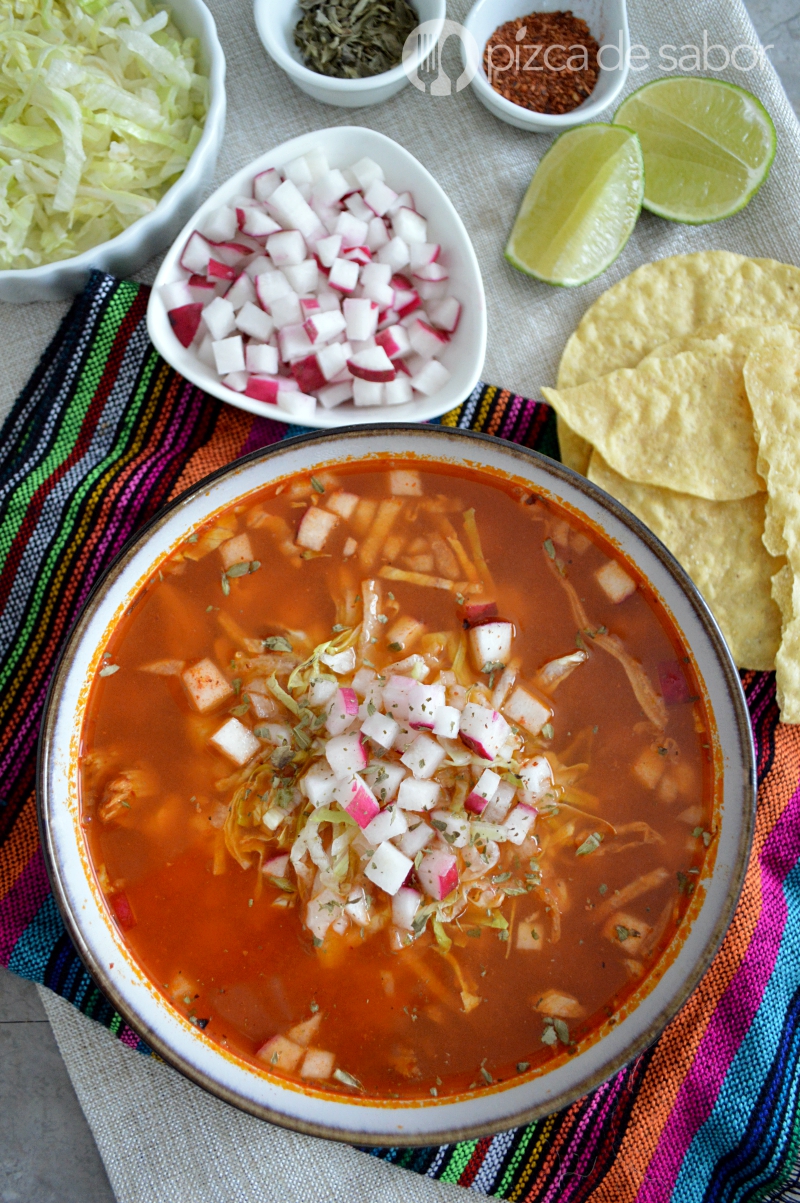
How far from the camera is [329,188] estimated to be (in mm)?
2656

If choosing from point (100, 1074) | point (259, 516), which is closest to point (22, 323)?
point (259, 516)

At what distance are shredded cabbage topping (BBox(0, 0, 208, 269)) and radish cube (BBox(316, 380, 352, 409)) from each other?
706 millimetres

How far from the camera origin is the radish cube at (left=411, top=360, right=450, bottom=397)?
2.63 m

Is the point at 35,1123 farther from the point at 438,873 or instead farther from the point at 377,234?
the point at 377,234

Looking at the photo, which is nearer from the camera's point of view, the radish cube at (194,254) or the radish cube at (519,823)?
the radish cube at (519,823)

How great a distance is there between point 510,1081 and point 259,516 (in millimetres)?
1549

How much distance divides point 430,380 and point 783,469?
1.04 m

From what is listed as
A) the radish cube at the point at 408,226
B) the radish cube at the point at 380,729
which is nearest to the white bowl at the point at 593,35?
the radish cube at the point at 408,226

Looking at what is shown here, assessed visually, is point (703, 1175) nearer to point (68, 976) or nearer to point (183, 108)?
point (68, 976)

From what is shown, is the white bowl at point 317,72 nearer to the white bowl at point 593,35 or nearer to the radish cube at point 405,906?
the white bowl at point 593,35

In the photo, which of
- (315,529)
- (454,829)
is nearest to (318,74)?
(315,529)

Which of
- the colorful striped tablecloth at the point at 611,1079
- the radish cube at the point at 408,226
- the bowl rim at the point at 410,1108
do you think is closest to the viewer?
the bowl rim at the point at 410,1108

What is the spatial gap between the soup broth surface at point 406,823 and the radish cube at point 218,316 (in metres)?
0.76

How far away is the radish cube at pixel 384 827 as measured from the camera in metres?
2.19
